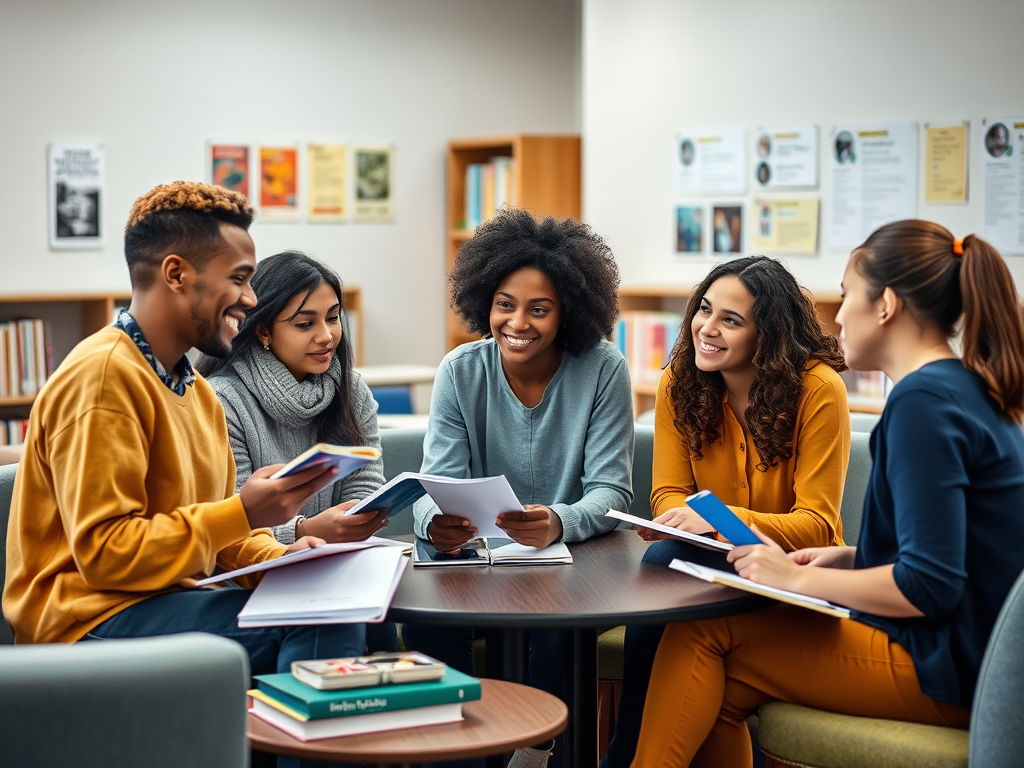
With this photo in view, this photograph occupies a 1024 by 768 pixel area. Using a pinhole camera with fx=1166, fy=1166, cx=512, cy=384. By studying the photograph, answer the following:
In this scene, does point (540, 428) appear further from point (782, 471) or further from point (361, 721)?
point (361, 721)

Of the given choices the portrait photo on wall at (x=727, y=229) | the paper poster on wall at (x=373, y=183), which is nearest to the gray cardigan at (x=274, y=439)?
the portrait photo on wall at (x=727, y=229)

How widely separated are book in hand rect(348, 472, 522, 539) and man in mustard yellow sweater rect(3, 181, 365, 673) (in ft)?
0.56

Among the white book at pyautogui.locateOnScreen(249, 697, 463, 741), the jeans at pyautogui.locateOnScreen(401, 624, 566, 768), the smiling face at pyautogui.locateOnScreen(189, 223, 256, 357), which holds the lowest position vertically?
the jeans at pyautogui.locateOnScreen(401, 624, 566, 768)

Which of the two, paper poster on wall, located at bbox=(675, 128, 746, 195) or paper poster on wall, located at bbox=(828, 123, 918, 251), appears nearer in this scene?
paper poster on wall, located at bbox=(828, 123, 918, 251)

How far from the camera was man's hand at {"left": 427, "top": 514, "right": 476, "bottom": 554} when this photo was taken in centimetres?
226

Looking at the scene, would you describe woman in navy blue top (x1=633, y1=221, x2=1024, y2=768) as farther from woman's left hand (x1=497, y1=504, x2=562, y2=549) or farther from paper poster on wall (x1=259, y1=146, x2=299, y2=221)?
paper poster on wall (x1=259, y1=146, x2=299, y2=221)

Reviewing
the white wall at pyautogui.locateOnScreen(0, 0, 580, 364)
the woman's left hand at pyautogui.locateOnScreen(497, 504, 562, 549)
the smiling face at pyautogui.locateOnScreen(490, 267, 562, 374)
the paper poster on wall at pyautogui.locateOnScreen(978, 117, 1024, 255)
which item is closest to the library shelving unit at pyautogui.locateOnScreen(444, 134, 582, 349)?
the white wall at pyautogui.locateOnScreen(0, 0, 580, 364)

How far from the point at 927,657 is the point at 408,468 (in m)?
1.57

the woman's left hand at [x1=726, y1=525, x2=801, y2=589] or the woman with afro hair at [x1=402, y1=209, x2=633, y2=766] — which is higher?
the woman with afro hair at [x1=402, y1=209, x2=633, y2=766]

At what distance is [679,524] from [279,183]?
4438mm

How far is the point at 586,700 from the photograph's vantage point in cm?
228

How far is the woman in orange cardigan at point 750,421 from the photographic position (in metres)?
2.37

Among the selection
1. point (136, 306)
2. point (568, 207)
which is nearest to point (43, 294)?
point (568, 207)

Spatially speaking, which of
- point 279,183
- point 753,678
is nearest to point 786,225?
point 279,183
